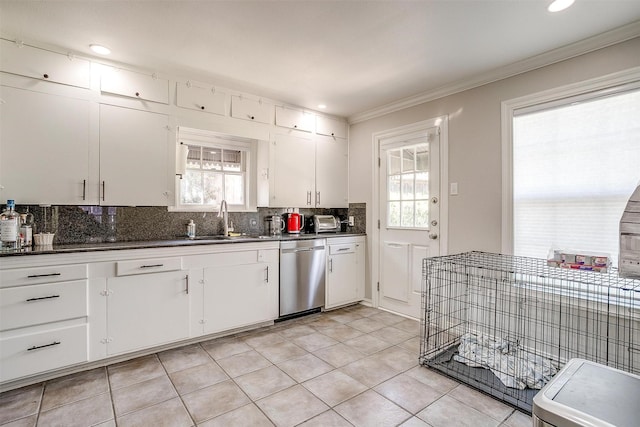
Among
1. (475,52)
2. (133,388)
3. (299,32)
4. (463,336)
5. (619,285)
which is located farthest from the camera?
(463,336)

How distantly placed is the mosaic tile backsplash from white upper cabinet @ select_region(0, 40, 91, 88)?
1.04 meters

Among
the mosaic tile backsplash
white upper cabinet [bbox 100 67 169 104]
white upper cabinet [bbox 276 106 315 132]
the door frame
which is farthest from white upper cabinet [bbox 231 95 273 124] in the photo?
the door frame

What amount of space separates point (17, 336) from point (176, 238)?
137cm

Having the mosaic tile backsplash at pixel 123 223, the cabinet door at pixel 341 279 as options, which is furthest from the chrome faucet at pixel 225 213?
the cabinet door at pixel 341 279

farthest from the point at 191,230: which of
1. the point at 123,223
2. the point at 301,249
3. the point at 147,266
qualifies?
the point at 301,249

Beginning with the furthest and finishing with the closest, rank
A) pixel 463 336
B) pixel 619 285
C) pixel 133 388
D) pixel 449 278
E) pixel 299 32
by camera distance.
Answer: pixel 449 278 → pixel 463 336 → pixel 299 32 → pixel 133 388 → pixel 619 285

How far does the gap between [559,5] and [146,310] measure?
142 inches

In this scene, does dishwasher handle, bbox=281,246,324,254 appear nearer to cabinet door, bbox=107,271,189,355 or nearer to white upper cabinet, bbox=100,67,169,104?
cabinet door, bbox=107,271,189,355

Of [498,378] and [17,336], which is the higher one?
[17,336]

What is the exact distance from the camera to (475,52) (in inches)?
102

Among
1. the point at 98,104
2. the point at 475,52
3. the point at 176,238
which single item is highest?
the point at 475,52

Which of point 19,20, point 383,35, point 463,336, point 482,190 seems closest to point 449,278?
point 463,336

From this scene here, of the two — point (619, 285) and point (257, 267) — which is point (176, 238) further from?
point (619, 285)

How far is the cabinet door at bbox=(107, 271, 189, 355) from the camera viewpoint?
2.47 metres
